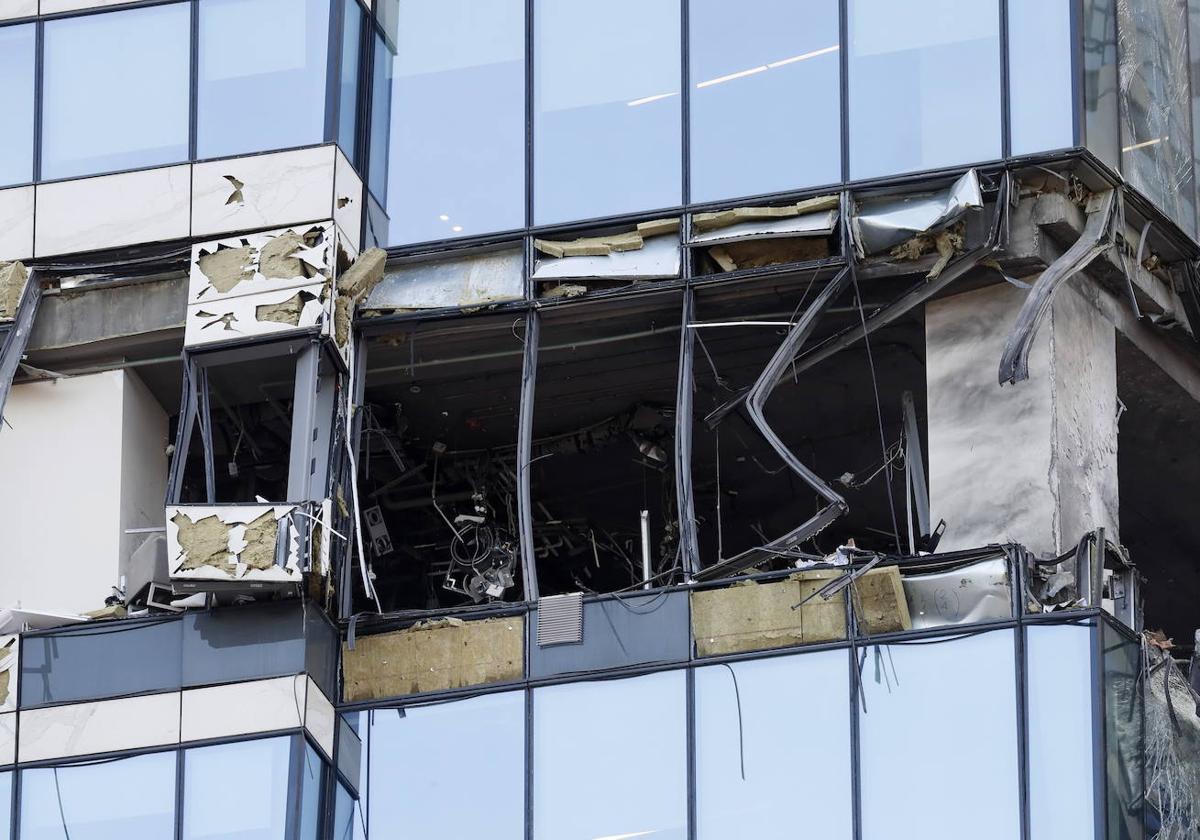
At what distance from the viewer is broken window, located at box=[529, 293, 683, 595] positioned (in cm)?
3028

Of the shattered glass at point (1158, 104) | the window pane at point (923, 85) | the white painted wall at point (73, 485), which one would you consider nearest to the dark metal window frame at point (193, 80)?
the white painted wall at point (73, 485)

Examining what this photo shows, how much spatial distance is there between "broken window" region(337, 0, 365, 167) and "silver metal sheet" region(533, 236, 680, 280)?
273 centimetres

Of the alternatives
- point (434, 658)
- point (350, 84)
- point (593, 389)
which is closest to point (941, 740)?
point (434, 658)

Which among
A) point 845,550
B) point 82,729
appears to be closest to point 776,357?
point 845,550

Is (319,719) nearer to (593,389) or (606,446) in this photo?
(593,389)

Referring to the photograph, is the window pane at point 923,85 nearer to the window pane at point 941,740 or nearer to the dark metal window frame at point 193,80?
the window pane at point 941,740

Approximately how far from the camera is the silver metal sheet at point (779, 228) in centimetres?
2889

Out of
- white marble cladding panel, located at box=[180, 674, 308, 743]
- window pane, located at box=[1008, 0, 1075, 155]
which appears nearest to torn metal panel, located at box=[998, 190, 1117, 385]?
window pane, located at box=[1008, 0, 1075, 155]

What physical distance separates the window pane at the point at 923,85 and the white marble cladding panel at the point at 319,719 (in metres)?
7.99

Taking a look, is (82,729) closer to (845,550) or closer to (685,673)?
(685,673)

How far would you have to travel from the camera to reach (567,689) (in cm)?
2817

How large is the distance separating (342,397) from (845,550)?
5978 millimetres

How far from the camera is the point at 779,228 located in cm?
2902

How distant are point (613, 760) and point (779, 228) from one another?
598 centimetres
